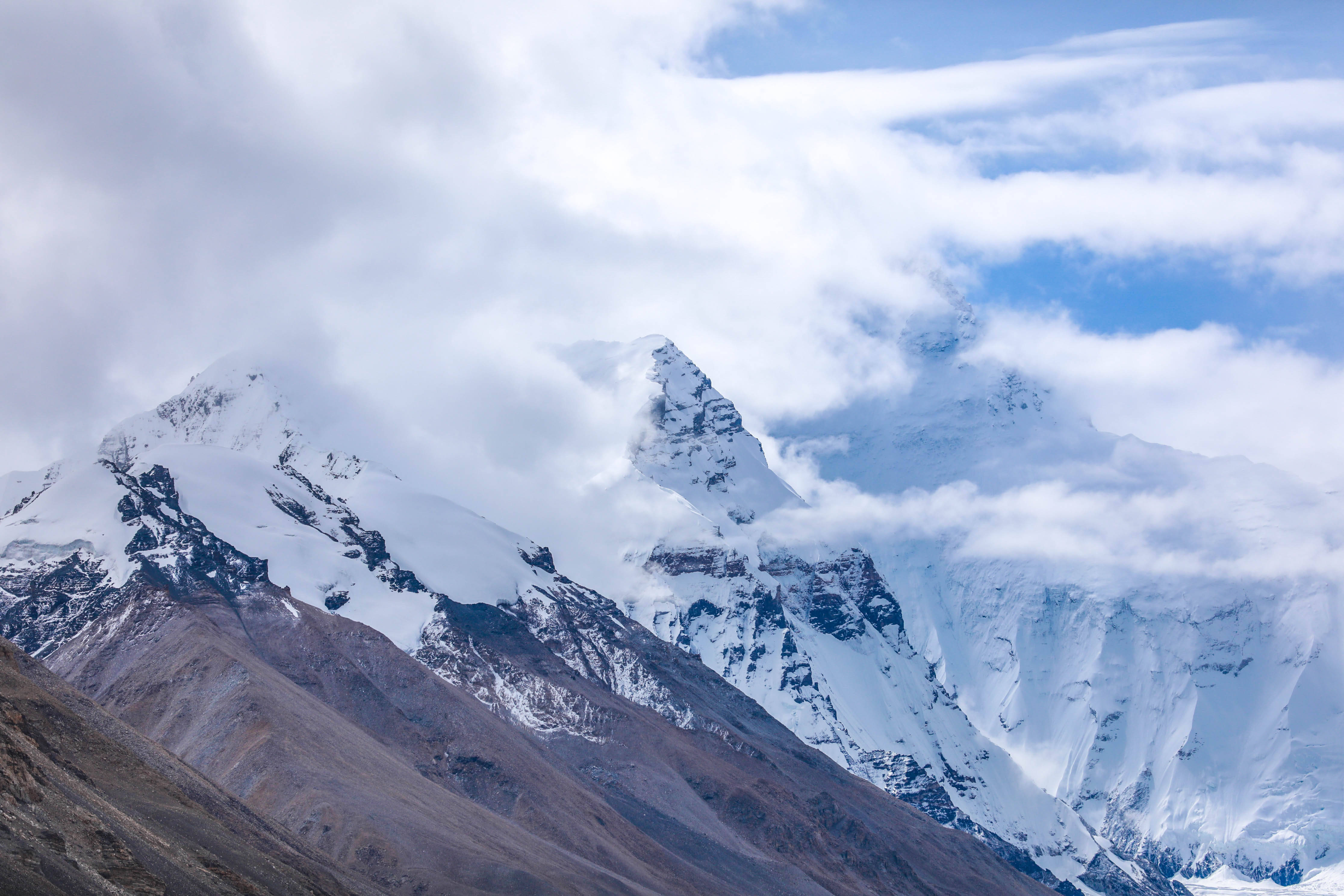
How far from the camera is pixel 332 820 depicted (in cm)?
16212

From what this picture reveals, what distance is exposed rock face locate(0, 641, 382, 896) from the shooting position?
89.1 m

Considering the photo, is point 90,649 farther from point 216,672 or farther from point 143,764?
point 143,764

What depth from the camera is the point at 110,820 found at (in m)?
101

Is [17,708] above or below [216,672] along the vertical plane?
below

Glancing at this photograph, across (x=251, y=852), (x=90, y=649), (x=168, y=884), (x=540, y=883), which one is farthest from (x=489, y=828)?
(x=168, y=884)

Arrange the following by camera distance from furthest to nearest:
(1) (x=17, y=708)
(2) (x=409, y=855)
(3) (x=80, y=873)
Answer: (2) (x=409, y=855), (1) (x=17, y=708), (3) (x=80, y=873)

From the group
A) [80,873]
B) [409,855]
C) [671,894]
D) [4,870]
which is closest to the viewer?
[4,870]

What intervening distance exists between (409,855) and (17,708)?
52242 millimetres

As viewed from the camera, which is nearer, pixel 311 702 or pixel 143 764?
pixel 143 764

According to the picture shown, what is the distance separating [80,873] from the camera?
88062mm

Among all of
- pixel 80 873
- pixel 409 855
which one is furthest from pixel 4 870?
pixel 409 855

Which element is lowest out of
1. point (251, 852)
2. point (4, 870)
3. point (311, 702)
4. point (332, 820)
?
point (4, 870)

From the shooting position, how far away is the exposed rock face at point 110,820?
89.1 meters

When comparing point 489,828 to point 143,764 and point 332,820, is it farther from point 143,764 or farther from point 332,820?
point 143,764
